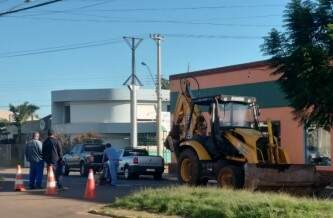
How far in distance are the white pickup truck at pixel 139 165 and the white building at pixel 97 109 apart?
3201cm

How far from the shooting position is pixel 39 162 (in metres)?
21.4

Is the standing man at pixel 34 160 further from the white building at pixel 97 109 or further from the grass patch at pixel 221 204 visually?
the white building at pixel 97 109

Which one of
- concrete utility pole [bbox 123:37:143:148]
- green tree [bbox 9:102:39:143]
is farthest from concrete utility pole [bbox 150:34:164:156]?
green tree [bbox 9:102:39:143]

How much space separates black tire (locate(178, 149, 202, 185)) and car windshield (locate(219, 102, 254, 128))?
1344mm

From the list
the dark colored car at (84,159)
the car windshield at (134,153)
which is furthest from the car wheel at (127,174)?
the dark colored car at (84,159)

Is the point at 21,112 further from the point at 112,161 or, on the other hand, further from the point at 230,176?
the point at 230,176

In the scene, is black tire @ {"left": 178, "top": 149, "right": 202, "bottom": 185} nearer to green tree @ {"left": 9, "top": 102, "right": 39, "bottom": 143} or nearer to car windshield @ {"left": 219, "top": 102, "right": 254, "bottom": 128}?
car windshield @ {"left": 219, "top": 102, "right": 254, "bottom": 128}

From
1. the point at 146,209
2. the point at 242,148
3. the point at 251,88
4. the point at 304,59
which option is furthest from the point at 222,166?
the point at 251,88

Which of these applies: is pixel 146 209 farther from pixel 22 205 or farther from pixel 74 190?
pixel 74 190

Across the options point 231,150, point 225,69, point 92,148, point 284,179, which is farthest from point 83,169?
point 284,179

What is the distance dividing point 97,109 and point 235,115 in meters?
47.4

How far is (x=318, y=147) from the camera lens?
27859mm

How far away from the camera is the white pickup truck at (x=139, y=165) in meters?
30.7

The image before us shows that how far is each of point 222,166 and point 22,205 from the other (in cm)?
592
